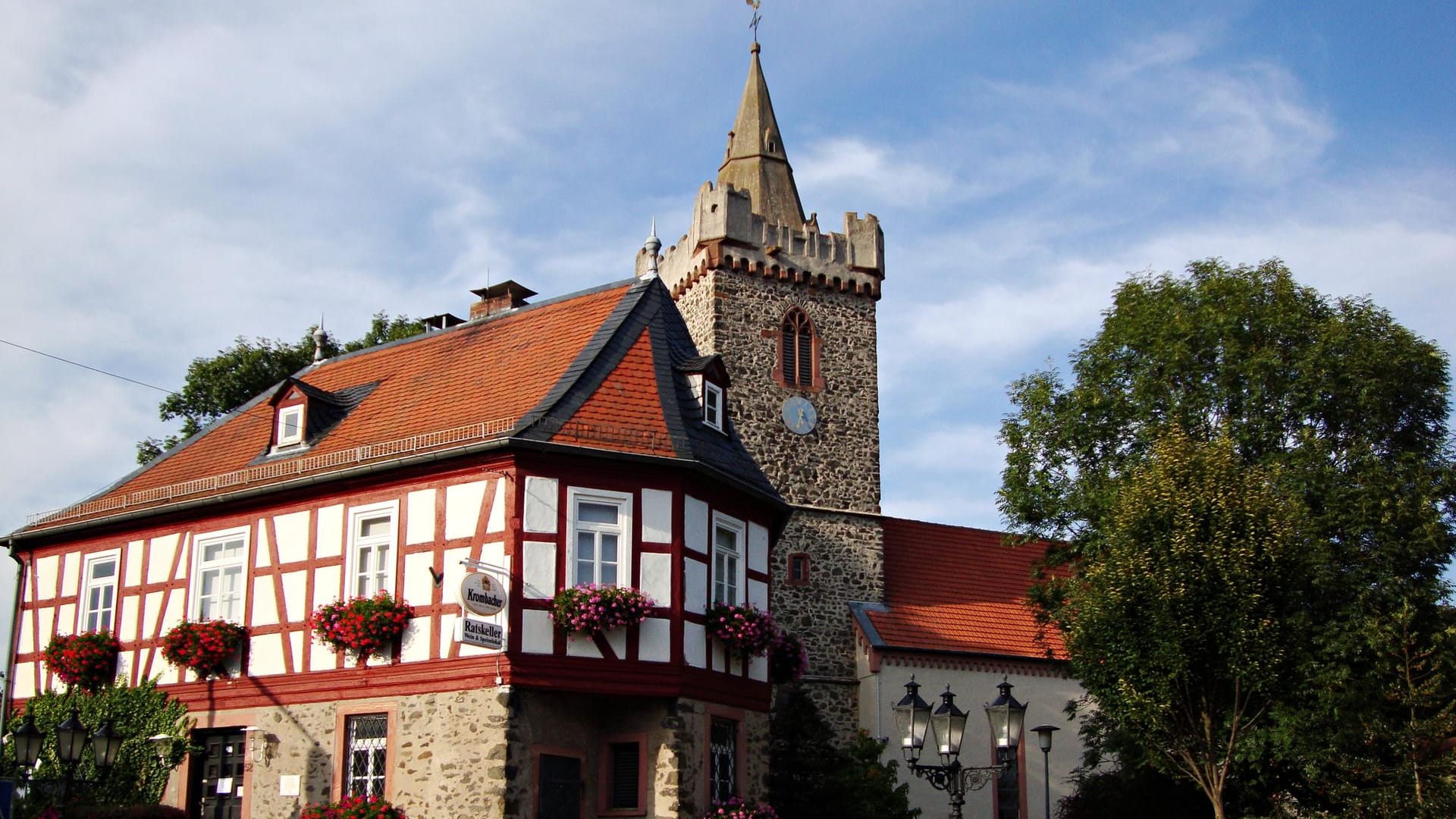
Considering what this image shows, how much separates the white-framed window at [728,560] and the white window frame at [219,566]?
7.05 metres

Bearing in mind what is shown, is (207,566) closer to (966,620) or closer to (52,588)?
(52,588)

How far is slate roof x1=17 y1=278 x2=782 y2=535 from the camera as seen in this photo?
21.7 m

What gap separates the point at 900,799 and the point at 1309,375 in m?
10.3

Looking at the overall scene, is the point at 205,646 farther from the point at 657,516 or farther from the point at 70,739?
the point at 657,516

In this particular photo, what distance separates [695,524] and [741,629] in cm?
162

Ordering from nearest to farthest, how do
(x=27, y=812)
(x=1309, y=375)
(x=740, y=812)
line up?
(x=740, y=812) < (x=27, y=812) < (x=1309, y=375)

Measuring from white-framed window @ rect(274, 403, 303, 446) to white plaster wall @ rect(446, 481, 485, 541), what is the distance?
4.42 metres

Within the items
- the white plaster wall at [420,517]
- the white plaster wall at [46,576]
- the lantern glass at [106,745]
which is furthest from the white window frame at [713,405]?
the white plaster wall at [46,576]

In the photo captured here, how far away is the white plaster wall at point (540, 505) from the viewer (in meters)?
20.7

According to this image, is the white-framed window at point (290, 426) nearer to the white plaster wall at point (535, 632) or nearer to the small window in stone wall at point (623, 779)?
the white plaster wall at point (535, 632)

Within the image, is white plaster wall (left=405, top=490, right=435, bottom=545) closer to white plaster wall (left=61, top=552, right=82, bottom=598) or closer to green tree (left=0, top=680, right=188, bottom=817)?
green tree (left=0, top=680, right=188, bottom=817)

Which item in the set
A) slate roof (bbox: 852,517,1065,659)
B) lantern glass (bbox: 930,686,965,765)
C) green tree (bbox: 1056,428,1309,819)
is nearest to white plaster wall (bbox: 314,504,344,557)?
lantern glass (bbox: 930,686,965,765)

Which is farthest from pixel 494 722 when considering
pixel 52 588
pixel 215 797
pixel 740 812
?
pixel 52 588

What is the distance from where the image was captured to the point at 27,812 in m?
22.5
